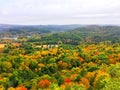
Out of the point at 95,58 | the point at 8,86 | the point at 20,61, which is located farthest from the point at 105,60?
the point at 8,86

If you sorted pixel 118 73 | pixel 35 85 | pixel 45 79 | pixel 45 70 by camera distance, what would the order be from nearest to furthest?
1. pixel 118 73
2. pixel 35 85
3. pixel 45 79
4. pixel 45 70

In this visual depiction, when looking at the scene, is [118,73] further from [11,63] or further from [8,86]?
[11,63]

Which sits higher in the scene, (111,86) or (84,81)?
(111,86)

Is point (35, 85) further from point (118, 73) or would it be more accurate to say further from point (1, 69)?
point (1, 69)

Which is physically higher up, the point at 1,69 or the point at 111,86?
the point at 111,86

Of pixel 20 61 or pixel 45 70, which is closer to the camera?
pixel 45 70

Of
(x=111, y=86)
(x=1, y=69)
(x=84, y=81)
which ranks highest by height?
(x=111, y=86)

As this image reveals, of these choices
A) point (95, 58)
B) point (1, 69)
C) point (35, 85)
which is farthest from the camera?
point (95, 58)

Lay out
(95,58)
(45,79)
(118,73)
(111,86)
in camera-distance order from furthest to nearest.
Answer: (95,58), (45,79), (118,73), (111,86)

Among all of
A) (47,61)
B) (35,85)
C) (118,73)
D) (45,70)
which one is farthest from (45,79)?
(47,61)
